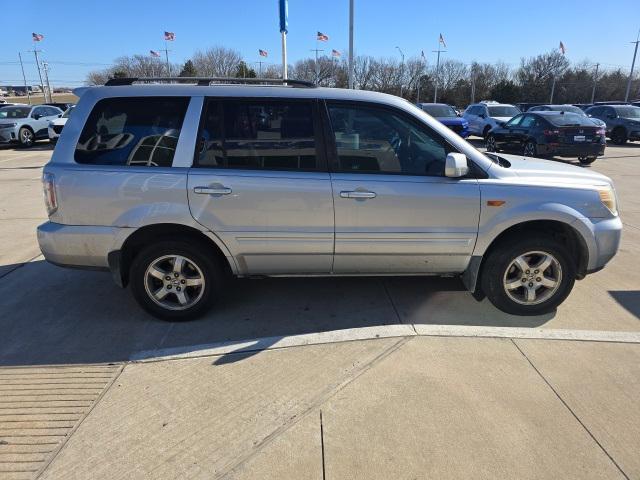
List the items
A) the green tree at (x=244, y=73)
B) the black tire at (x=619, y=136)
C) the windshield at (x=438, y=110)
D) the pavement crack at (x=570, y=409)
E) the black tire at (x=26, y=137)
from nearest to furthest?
the pavement crack at (x=570, y=409) < the black tire at (x=26, y=137) < the windshield at (x=438, y=110) < the black tire at (x=619, y=136) < the green tree at (x=244, y=73)

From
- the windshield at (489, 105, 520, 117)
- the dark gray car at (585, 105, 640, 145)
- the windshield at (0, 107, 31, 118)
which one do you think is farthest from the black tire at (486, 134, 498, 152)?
the windshield at (0, 107, 31, 118)

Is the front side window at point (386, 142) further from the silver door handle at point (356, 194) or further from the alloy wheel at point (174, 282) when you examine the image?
the alloy wheel at point (174, 282)

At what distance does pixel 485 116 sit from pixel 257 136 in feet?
62.5

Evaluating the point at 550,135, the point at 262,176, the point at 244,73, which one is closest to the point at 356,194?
the point at 262,176

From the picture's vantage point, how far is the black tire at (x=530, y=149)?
13488mm

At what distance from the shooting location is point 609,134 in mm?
21359

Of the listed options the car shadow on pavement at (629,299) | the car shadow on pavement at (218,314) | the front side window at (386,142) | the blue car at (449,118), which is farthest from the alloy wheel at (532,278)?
the blue car at (449,118)

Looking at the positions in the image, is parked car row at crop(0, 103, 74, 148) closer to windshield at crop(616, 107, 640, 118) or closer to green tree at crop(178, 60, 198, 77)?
windshield at crop(616, 107, 640, 118)

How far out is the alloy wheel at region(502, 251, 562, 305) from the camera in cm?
380

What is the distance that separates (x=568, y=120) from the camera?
531 inches

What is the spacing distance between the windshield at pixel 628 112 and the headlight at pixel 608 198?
823 inches

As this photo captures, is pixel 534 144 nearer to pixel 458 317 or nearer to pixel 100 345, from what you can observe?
pixel 458 317

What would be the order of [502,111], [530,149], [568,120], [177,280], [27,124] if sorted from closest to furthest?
[177,280], [568,120], [530,149], [27,124], [502,111]

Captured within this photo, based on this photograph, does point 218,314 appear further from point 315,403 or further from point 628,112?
point 628,112
